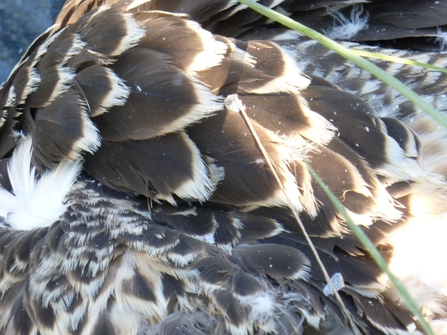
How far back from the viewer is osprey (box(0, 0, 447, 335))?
3.75ft

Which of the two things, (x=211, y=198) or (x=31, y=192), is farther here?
(x=31, y=192)

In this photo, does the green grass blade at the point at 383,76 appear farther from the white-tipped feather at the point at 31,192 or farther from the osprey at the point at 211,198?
the white-tipped feather at the point at 31,192

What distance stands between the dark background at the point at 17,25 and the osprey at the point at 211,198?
854 millimetres

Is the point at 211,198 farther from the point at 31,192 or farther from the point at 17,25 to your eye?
the point at 17,25

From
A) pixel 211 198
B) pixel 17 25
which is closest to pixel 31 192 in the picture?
pixel 211 198

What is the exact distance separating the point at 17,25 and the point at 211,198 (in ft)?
3.96

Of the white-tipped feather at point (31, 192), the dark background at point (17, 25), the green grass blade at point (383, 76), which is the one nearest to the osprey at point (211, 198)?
the white-tipped feather at point (31, 192)

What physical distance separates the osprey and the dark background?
85cm

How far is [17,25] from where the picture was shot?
2115mm

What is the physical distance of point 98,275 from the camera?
1.18 metres

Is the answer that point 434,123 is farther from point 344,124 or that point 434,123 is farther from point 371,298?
point 371,298

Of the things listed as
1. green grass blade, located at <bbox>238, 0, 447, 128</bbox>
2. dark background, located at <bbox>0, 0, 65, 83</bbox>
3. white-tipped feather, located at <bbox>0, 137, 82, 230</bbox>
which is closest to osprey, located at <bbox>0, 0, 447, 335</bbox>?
white-tipped feather, located at <bbox>0, 137, 82, 230</bbox>

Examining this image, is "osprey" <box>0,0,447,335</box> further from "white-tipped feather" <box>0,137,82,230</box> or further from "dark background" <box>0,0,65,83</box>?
"dark background" <box>0,0,65,83</box>

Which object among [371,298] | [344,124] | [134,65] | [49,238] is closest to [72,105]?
[134,65]
